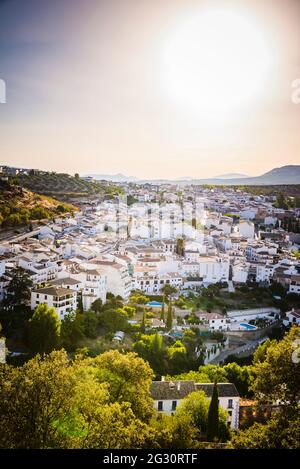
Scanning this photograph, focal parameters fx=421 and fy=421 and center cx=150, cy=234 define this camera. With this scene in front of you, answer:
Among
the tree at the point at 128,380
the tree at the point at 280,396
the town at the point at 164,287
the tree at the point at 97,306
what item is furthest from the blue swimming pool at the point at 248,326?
the tree at the point at 128,380

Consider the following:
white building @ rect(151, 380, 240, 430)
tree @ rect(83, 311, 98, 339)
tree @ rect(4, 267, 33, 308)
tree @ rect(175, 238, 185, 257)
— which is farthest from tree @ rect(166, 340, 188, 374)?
tree @ rect(175, 238, 185, 257)

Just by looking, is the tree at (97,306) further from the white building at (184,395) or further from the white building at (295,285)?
the white building at (295,285)

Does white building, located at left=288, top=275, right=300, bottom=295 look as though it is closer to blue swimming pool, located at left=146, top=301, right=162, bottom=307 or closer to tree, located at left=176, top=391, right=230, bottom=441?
blue swimming pool, located at left=146, top=301, right=162, bottom=307

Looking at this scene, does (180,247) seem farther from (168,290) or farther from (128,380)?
(128,380)

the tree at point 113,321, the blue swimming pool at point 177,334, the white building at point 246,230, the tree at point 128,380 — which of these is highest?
the white building at point 246,230
